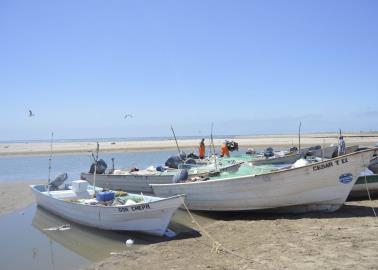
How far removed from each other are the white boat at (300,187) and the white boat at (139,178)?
12.4 feet

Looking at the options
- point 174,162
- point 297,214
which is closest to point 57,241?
point 297,214

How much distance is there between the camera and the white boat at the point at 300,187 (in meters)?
11.4

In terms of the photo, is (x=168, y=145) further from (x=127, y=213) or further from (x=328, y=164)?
(x=127, y=213)

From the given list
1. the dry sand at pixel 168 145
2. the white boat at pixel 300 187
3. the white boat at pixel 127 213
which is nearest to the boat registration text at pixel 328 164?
the white boat at pixel 300 187

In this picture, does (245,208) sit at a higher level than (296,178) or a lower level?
lower

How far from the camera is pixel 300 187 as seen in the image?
456 inches

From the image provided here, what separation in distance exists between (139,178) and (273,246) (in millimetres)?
9792

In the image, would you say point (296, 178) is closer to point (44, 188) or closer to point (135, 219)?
point (135, 219)

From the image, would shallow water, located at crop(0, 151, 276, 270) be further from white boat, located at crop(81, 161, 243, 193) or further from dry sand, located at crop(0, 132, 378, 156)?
dry sand, located at crop(0, 132, 378, 156)

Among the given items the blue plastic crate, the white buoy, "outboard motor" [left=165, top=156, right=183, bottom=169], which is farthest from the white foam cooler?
"outboard motor" [left=165, top=156, right=183, bottom=169]

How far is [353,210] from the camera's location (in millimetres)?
11719

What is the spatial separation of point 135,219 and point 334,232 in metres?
4.87

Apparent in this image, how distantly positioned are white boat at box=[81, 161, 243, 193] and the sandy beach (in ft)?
16.2

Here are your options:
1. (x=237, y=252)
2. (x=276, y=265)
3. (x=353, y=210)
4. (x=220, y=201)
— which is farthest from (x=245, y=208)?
(x=276, y=265)
